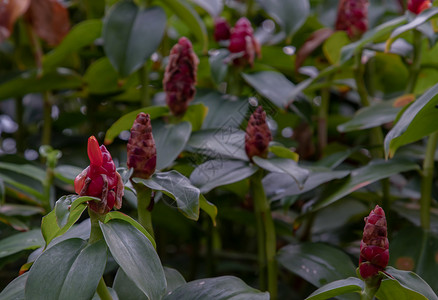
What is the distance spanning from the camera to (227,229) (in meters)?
1.15

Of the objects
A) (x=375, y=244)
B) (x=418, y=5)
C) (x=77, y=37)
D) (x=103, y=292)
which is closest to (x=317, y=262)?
(x=375, y=244)

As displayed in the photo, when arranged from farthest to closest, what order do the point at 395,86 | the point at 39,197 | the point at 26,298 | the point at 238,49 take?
the point at 395,86
the point at 238,49
the point at 39,197
the point at 26,298

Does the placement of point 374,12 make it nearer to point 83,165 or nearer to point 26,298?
point 83,165

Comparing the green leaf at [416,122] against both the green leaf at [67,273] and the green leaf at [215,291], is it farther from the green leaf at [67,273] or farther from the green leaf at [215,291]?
the green leaf at [67,273]

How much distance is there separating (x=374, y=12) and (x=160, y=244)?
0.60 meters

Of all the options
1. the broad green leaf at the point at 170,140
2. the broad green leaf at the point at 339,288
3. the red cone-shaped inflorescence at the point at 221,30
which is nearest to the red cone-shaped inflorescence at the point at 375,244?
the broad green leaf at the point at 339,288

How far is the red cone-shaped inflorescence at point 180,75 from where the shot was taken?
64 centimetres

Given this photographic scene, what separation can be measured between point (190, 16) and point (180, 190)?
45cm

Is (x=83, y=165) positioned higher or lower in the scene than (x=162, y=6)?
lower

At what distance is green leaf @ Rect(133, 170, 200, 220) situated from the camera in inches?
18.4

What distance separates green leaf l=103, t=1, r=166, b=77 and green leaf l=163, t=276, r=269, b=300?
0.37 m

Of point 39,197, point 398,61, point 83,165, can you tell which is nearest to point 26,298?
point 39,197

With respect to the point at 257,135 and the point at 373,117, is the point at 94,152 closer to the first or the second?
the point at 257,135

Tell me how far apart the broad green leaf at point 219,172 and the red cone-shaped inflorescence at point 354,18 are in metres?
0.36
